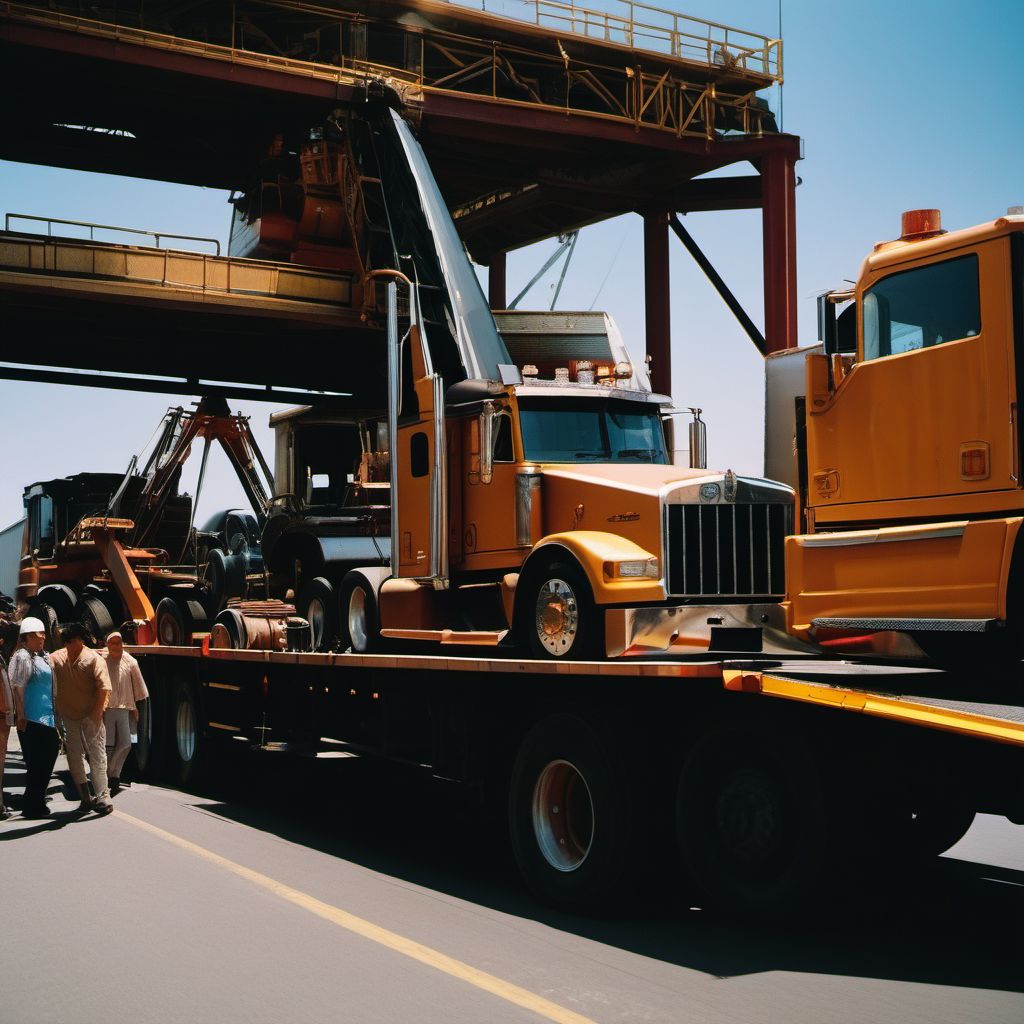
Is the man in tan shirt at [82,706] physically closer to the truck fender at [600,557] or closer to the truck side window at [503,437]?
the truck side window at [503,437]

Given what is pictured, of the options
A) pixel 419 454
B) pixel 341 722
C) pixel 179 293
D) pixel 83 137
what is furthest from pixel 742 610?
pixel 83 137

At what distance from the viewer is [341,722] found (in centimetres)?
1273

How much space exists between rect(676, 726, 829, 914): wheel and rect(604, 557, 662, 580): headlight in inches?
65.8

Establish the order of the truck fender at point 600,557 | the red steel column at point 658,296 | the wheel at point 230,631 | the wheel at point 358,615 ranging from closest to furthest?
the truck fender at point 600,557 → the wheel at point 358,615 → the wheel at point 230,631 → the red steel column at point 658,296

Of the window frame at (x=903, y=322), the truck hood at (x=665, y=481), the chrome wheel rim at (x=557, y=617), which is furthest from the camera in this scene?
the truck hood at (x=665, y=481)

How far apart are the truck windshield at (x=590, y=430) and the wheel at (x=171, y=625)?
979 cm

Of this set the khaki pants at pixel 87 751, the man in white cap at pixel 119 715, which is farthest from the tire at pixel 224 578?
the khaki pants at pixel 87 751

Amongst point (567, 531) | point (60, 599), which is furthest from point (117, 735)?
point (60, 599)

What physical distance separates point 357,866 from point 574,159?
86.8ft

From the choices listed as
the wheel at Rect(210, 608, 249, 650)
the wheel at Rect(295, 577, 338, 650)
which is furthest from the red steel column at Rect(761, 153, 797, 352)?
the wheel at Rect(295, 577, 338, 650)

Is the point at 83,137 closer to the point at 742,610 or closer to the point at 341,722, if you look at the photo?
the point at 341,722

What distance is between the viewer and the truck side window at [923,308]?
7.50m

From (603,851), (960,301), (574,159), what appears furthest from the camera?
(574,159)

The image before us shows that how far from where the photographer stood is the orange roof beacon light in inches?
313
